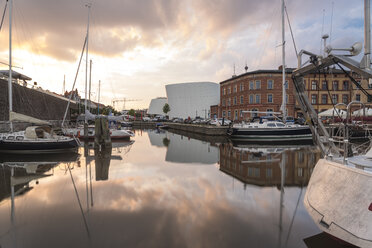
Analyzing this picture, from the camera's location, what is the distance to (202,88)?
92.8m

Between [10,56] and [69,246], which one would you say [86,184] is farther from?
[10,56]

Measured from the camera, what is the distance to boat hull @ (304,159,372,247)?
380 centimetres

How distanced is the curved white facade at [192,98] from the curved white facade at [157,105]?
1147 inches

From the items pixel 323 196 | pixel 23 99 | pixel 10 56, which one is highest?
pixel 10 56

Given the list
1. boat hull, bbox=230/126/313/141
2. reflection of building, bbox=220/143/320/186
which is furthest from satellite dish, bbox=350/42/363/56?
boat hull, bbox=230/126/313/141

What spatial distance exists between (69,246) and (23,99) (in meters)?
Result: 31.4

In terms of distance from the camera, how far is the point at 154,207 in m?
6.69

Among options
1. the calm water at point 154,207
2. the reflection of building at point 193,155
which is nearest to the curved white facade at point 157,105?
the reflection of building at point 193,155

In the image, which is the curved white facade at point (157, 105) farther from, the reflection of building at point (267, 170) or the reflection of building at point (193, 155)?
the reflection of building at point (267, 170)

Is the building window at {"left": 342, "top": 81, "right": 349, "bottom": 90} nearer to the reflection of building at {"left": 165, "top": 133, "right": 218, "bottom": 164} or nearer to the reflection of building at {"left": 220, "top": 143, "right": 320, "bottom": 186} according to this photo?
the reflection of building at {"left": 165, "top": 133, "right": 218, "bottom": 164}

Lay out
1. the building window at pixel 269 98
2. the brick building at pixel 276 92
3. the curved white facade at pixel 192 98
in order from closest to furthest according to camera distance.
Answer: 1. the brick building at pixel 276 92
2. the building window at pixel 269 98
3. the curved white facade at pixel 192 98

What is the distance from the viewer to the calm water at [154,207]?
4.92 meters

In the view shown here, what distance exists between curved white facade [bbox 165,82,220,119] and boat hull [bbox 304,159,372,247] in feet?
273

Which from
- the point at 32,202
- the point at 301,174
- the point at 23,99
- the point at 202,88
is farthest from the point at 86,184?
the point at 202,88
